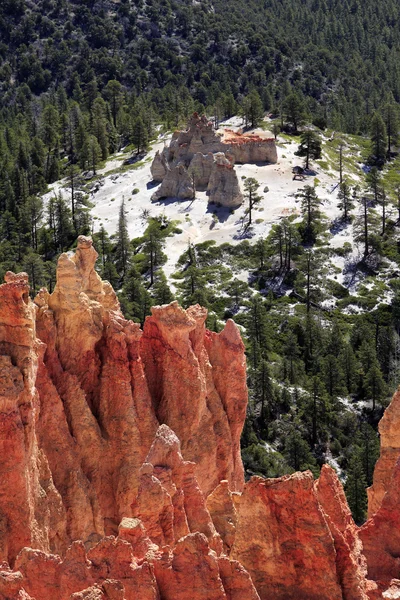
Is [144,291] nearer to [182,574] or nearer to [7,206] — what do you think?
[7,206]

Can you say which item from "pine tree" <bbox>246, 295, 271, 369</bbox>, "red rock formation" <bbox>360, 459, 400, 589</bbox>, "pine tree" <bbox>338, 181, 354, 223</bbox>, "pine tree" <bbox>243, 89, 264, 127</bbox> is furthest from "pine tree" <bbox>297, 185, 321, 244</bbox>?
"red rock formation" <bbox>360, 459, 400, 589</bbox>

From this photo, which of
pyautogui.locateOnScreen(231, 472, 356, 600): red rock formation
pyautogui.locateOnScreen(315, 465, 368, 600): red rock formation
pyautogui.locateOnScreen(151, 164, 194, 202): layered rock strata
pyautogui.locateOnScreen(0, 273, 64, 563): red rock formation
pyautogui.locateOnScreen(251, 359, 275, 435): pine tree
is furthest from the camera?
pyautogui.locateOnScreen(151, 164, 194, 202): layered rock strata

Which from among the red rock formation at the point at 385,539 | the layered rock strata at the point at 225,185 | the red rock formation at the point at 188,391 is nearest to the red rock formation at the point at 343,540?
the red rock formation at the point at 385,539

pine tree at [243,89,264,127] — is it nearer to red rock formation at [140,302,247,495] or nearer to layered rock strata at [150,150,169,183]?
layered rock strata at [150,150,169,183]

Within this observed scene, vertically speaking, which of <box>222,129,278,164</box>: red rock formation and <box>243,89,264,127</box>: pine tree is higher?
<box>222,129,278,164</box>: red rock formation

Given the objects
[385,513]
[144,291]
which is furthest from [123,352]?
[144,291]

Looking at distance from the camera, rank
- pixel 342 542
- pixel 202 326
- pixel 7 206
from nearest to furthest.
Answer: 1. pixel 342 542
2. pixel 202 326
3. pixel 7 206
